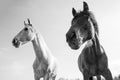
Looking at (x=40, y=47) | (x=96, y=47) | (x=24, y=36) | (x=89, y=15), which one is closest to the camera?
(x=89, y=15)

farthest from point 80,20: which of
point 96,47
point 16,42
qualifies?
point 16,42

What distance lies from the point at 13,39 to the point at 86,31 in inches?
211

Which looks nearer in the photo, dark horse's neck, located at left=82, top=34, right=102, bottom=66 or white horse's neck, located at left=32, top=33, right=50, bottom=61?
dark horse's neck, located at left=82, top=34, right=102, bottom=66

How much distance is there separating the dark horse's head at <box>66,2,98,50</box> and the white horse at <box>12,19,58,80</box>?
4.34m

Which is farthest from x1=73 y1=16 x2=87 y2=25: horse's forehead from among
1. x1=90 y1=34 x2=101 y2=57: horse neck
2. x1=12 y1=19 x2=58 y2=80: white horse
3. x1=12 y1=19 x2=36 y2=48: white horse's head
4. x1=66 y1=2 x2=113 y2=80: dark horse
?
x1=12 y1=19 x2=36 y2=48: white horse's head

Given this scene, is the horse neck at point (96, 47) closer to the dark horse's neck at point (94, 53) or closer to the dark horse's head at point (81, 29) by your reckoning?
the dark horse's neck at point (94, 53)

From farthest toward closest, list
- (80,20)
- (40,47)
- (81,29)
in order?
(40,47)
(80,20)
(81,29)

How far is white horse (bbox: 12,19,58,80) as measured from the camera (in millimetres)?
7992

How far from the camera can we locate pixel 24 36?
8555 millimetres

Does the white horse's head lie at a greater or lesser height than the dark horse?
greater

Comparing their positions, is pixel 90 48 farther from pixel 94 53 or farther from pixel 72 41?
pixel 72 41

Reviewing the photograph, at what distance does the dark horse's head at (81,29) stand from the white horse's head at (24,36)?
466 centimetres

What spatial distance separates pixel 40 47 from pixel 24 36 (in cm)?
79

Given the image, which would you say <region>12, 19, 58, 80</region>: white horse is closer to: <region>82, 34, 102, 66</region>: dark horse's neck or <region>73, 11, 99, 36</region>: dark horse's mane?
<region>82, 34, 102, 66</region>: dark horse's neck
